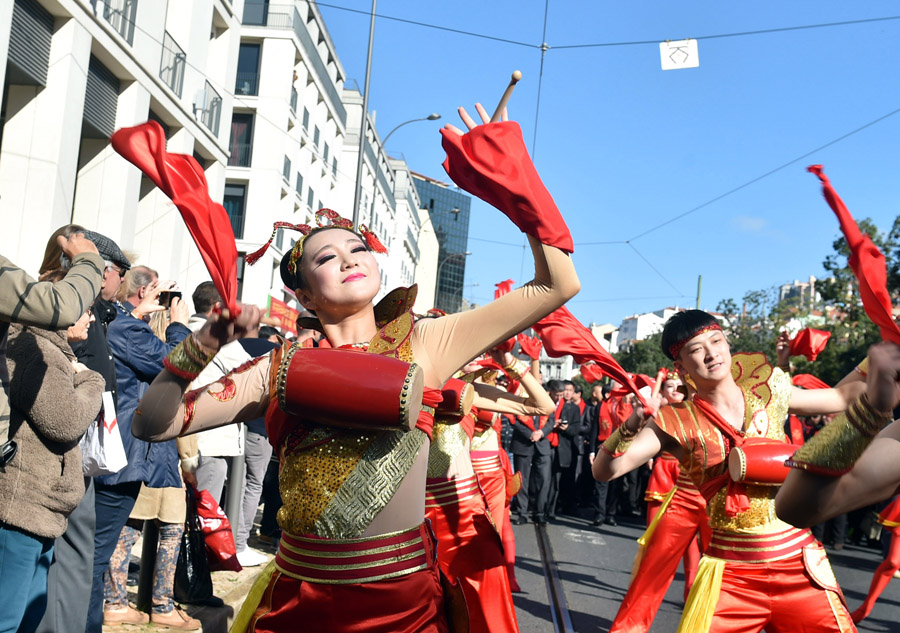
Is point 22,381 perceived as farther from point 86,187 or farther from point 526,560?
point 86,187

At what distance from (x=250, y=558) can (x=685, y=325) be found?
4.41 meters

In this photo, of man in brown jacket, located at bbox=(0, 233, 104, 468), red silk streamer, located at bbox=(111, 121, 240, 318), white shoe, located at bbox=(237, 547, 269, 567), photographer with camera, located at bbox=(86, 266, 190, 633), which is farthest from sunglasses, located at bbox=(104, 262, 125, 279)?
white shoe, located at bbox=(237, 547, 269, 567)

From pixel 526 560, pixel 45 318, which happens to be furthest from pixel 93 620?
pixel 526 560

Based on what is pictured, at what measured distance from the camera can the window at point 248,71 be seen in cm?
3269

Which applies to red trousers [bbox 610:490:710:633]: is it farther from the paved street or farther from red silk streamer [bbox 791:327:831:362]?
the paved street

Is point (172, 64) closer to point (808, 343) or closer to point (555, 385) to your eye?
point (555, 385)

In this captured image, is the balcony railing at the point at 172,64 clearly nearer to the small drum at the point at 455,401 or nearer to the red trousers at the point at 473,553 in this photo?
the red trousers at the point at 473,553

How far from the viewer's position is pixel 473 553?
4.77 metres

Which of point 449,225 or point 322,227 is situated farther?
point 449,225

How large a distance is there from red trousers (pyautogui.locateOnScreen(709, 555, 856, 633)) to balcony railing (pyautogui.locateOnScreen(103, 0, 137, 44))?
13.9m

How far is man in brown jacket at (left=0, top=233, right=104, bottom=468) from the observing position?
9.26 feet

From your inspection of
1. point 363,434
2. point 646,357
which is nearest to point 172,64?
point 363,434

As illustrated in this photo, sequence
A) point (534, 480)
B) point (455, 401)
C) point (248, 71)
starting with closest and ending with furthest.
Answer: point (455, 401) < point (534, 480) < point (248, 71)

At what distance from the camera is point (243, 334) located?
2658 millimetres
